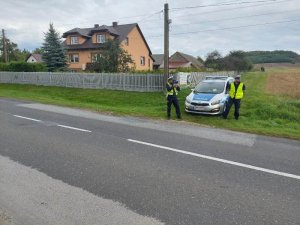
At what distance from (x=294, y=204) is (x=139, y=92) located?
1755 cm

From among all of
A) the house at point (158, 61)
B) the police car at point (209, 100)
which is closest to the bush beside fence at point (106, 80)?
the police car at point (209, 100)

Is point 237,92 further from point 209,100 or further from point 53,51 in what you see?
point 53,51

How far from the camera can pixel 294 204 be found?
4137 mm

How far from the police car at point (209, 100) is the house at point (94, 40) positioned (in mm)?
30384

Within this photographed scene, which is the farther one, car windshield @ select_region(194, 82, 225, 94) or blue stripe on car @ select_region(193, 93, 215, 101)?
car windshield @ select_region(194, 82, 225, 94)

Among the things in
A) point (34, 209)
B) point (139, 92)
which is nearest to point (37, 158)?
point (34, 209)

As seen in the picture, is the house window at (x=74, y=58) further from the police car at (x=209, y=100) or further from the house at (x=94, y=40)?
the police car at (x=209, y=100)

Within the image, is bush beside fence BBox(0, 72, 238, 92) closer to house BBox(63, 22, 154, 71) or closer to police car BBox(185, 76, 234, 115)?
police car BBox(185, 76, 234, 115)

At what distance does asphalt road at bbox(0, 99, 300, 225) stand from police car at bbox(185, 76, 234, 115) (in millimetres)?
3384

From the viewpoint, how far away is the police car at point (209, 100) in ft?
39.8

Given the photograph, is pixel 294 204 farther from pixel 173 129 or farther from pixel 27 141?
pixel 27 141

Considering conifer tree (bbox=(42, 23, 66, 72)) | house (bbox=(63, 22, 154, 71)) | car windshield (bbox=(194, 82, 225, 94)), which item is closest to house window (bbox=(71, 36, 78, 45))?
house (bbox=(63, 22, 154, 71))

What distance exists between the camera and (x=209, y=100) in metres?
12.1

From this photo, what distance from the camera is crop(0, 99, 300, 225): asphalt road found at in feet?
12.6
